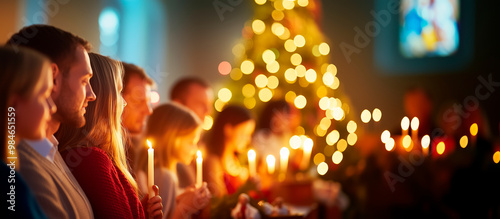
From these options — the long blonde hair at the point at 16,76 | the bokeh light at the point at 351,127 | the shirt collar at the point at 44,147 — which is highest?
the long blonde hair at the point at 16,76

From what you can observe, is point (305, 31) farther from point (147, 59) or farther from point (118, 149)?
point (118, 149)

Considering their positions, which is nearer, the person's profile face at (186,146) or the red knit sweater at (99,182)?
the red knit sweater at (99,182)

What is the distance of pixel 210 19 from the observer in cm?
784

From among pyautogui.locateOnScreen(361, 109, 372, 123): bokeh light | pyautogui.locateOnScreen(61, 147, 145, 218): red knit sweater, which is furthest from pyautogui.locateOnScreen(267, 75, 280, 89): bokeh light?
pyautogui.locateOnScreen(61, 147, 145, 218): red knit sweater

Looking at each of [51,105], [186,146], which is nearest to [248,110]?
[186,146]

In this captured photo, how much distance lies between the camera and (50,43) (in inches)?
50.8

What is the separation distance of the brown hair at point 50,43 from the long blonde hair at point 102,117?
0.54 ft

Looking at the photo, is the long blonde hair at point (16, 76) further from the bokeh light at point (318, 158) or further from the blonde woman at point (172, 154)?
the bokeh light at point (318, 158)

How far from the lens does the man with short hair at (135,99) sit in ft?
6.73

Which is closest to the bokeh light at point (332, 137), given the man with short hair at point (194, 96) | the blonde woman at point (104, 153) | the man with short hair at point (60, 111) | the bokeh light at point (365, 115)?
the bokeh light at point (365, 115)

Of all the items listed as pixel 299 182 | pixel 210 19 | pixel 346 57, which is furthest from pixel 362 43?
pixel 299 182

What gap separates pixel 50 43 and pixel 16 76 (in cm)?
25

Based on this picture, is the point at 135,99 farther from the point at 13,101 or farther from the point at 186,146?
the point at 13,101

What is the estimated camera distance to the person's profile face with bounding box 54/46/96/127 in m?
1.27
